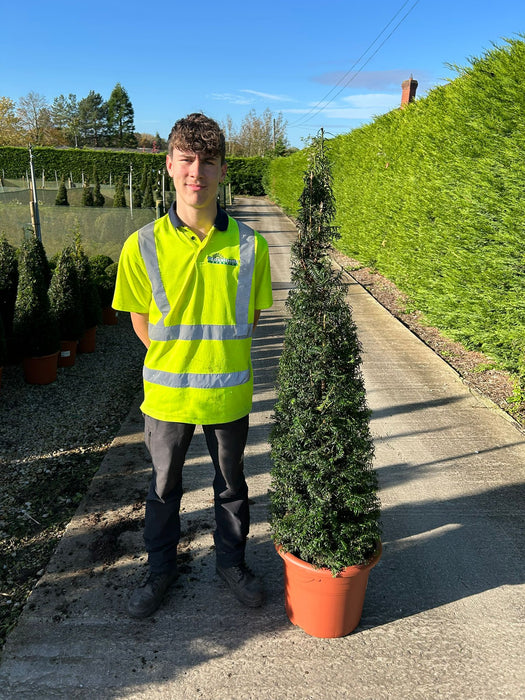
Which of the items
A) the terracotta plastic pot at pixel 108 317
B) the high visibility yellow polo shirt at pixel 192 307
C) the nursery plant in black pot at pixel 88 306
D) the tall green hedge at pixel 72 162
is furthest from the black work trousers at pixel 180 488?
the tall green hedge at pixel 72 162

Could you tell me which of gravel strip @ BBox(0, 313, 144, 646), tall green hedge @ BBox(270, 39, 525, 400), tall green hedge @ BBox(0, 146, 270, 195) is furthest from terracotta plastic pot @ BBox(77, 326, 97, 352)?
tall green hedge @ BBox(0, 146, 270, 195)

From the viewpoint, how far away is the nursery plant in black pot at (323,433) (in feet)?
7.36

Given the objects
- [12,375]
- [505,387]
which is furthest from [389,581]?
[12,375]

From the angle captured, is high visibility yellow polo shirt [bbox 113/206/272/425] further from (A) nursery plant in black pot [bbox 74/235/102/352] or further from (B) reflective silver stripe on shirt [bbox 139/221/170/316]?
(A) nursery plant in black pot [bbox 74/235/102/352]

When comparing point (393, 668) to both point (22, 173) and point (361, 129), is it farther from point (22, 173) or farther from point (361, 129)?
point (22, 173)

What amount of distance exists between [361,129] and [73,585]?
526 inches

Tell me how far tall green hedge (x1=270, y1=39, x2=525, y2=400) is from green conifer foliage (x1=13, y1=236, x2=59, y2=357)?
5.00 meters

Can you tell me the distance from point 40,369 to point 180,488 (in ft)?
12.3

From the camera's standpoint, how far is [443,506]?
3551 millimetres

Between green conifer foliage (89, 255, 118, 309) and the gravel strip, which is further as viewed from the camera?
green conifer foliage (89, 255, 118, 309)

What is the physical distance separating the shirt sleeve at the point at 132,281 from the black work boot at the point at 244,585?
4.77 ft

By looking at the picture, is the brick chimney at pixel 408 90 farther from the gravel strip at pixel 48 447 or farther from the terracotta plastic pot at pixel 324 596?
the terracotta plastic pot at pixel 324 596

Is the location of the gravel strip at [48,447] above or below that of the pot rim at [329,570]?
below

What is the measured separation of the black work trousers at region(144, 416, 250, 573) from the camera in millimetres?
2455
